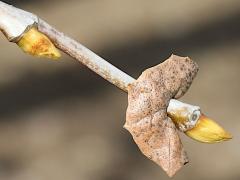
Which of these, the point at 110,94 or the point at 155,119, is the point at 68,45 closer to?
the point at 155,119

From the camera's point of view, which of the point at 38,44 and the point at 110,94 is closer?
the point at 38,44

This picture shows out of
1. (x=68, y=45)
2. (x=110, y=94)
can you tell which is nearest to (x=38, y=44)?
(x=68, y=45)

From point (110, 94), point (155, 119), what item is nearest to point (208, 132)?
point (155, 119)

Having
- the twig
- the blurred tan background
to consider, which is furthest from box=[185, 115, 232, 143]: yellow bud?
the blurred tan background

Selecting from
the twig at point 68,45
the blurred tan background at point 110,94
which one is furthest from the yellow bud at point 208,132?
the blurred tan background at point 110,94

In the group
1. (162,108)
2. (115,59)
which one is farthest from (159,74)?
(115,59)

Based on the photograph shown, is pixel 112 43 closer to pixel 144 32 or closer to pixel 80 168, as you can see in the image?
pixel 144 32

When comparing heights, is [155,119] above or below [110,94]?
below
